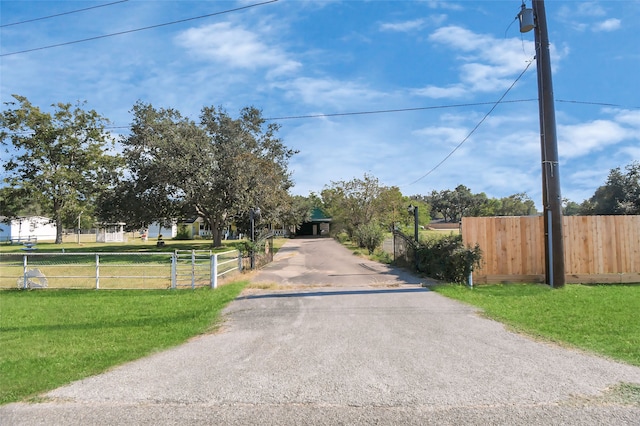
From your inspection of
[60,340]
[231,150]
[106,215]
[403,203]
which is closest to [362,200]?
[403,203]

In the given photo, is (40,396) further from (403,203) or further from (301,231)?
(301,231)

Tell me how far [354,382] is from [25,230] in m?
69.9

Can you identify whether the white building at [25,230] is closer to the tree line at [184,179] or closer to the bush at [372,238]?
the tree line at [184,179]

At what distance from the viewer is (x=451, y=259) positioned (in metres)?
11.1

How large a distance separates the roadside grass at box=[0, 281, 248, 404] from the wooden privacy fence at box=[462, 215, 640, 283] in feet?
22.9

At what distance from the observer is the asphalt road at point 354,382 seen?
3.42m

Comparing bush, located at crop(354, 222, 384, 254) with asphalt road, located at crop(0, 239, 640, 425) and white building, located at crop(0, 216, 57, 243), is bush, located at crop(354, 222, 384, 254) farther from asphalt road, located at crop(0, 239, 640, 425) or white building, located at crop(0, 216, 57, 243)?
white building, located at crop(0, 216, 57, 243)

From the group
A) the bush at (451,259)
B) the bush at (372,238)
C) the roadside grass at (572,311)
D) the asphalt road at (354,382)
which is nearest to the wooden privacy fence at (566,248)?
the bush at (451,259)

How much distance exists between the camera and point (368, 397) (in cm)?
377

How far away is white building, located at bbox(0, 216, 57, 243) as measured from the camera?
53750mm

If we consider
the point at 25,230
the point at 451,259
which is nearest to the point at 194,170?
the point at 451,259

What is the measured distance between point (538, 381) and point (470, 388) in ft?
2.62

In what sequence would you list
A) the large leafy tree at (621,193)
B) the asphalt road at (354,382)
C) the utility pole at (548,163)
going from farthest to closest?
the large leafy tree at (621,193), the utility pole at (548,163), the asphalt road at (354,382)

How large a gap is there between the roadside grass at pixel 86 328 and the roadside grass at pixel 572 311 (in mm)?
5509
